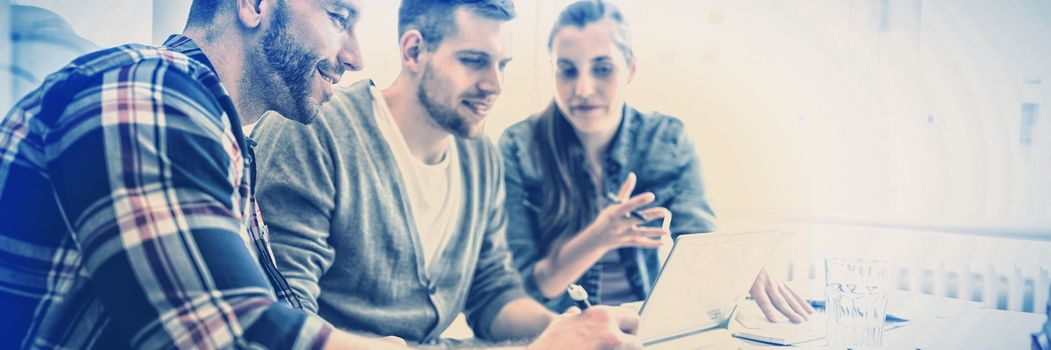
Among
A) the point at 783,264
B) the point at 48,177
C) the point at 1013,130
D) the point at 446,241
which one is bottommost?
the point at 783,264

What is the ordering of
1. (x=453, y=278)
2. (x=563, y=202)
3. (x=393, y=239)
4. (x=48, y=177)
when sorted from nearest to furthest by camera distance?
(x=48, y=177) → (x=393, y=239) → (x=453, y=278) → (x=563, y=202)

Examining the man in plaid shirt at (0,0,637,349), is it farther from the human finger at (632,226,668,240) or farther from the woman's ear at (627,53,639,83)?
the woman's ear at (627,53,639,83)

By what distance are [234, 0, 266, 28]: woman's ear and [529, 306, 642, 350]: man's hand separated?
76 cm

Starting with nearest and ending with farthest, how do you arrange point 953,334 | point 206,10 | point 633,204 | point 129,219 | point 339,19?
point 129,219, point 206,10, point 339,19, point 953,334, point 633,204

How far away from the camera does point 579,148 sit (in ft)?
6.02

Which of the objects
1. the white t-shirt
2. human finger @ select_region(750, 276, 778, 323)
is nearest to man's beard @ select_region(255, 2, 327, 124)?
the white t-shirt

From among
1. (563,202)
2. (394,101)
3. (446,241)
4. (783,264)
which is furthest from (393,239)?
(783,264)

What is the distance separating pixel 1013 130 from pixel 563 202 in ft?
3.50

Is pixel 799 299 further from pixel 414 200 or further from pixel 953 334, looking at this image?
pixel 414 200

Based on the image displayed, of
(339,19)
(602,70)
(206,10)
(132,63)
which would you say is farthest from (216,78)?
(602,70)

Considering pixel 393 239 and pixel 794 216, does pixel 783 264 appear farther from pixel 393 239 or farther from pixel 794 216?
pixel 393 239

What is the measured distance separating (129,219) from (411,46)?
2.51 feet

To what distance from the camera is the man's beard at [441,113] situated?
1.59 meters

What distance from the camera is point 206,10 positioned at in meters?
1.28
